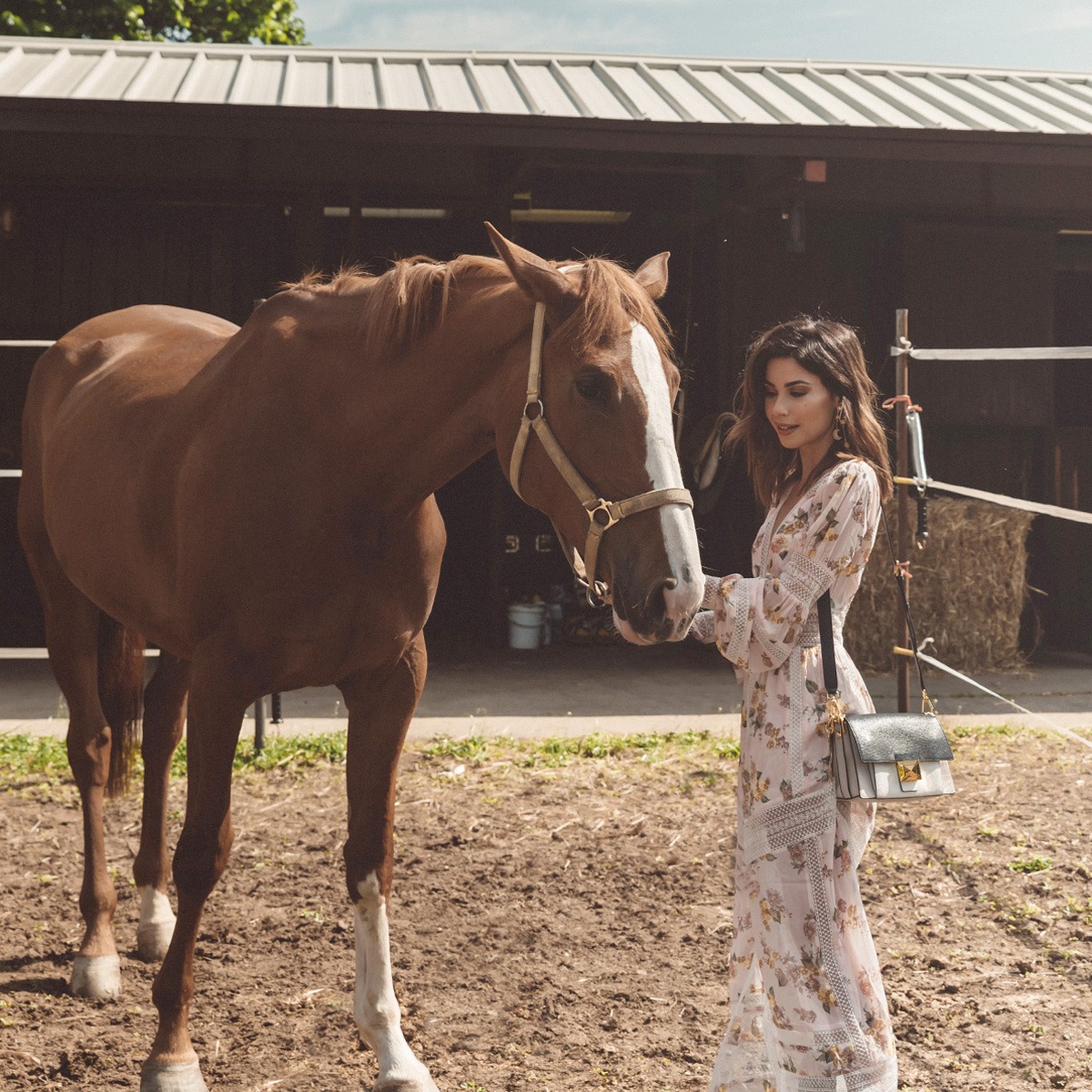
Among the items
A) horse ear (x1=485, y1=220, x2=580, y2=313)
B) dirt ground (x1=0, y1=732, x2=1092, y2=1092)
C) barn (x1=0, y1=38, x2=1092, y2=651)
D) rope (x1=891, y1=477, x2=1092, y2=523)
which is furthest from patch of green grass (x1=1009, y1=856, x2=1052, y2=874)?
barn (x1=0, y1=38, x2=1092, y2=651)

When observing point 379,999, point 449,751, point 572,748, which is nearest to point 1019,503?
point 572,748

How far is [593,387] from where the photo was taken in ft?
5.93

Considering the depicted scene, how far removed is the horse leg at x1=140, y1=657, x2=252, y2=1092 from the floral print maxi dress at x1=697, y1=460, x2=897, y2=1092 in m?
1.01

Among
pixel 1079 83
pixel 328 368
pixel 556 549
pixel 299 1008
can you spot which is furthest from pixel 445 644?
pixel 1079 83

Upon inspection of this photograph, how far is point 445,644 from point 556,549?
1.09 meters

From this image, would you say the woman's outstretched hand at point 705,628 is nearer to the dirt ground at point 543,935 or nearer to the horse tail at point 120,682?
the dirt ground at point 543,935

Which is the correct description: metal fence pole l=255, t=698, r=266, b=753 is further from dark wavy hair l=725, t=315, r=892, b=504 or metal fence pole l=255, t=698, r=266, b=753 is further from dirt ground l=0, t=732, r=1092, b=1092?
dark wavy hair l=725, t=315, r=892, b=504

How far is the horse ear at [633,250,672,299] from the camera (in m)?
2.14

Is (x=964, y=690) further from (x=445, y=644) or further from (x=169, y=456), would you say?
(x=169, y=456)

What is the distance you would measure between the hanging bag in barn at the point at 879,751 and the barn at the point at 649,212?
4.35 meters

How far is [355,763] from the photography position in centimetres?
244

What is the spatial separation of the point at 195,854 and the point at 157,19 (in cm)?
1471

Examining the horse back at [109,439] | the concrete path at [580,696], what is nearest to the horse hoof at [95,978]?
the horse back at [109,439]

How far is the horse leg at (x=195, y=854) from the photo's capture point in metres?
2.20
